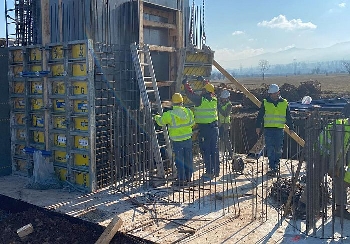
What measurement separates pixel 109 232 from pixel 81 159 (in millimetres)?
2908

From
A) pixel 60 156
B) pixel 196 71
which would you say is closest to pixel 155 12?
pixel 196 71

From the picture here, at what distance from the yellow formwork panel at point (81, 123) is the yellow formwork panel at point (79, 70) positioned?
95cm

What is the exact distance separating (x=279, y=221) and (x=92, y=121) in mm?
4171

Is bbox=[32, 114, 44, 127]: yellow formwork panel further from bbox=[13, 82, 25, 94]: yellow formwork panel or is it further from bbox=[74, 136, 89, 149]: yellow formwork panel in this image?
bbox=[74, 136, 89, 149]: yellow formwork panel

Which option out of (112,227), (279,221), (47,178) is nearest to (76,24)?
(47,178)

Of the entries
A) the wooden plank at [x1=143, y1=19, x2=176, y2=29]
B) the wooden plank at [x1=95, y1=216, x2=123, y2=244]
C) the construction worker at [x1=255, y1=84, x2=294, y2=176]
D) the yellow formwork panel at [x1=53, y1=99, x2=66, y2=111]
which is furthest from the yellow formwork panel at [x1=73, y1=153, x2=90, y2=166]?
the construction worker at [x1=255, y1=84, x2=294, y2=176]

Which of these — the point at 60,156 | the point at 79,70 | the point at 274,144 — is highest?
the point at 79,70

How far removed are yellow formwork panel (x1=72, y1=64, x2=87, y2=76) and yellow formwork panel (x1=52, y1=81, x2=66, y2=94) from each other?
47 centimetres

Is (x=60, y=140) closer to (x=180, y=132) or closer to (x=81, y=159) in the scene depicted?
(x=81, y=159)

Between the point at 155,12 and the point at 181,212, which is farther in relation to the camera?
the point at 155,12

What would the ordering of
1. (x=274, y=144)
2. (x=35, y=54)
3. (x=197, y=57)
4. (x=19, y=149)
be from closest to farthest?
1. (x=35, y=54)
2. (x=274, y=144)
3. (x=19, y=149)
4. (x=197, y=57)

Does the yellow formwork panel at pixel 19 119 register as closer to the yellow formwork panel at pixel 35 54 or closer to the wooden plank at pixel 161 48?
the yellow formwork panel at pixel 35 54

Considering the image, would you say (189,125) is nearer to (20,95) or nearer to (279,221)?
(279,221)

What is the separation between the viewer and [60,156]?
8.89m
